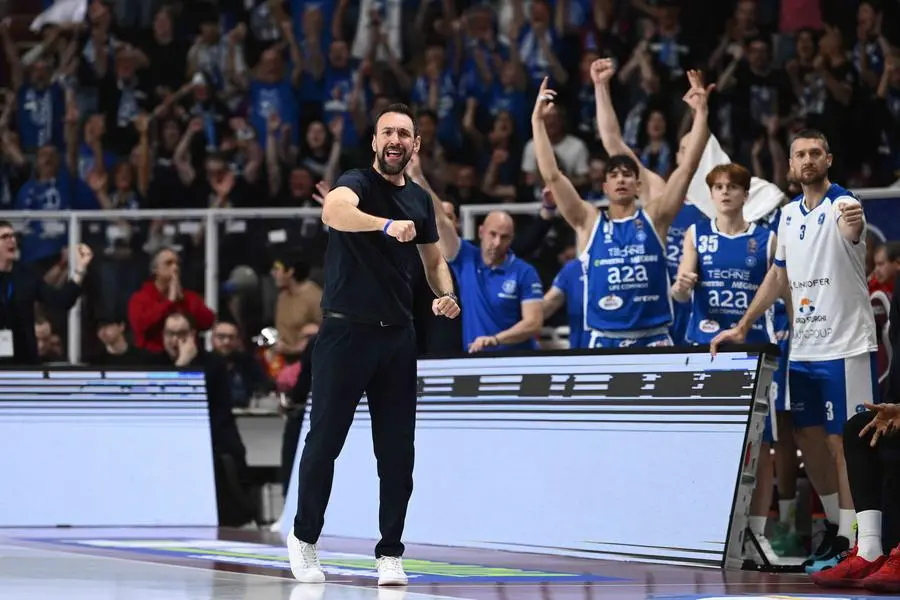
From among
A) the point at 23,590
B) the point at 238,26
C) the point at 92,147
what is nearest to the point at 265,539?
the point at 23,590

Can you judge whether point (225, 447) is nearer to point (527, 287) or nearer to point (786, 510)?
point (527, 287)

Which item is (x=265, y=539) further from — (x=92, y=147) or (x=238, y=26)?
(x=238, y=26)

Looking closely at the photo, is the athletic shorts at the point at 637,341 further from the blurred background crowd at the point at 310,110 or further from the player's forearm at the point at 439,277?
the blurred background crowd at the point at 310,110

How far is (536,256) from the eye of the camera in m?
12.4

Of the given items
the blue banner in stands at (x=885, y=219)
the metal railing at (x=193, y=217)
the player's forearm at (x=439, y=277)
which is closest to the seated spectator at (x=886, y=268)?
the blue banner in stands at (x=885, y=219)

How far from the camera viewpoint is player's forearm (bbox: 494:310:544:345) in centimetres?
1031

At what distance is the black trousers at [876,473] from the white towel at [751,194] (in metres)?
2.81

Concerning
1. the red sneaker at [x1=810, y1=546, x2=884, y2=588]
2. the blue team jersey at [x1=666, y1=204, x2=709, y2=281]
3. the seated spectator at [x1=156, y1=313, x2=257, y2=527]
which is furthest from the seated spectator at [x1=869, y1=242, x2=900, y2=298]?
the seated spectator at [x1=156, y1=313, x2=257, y2=527]

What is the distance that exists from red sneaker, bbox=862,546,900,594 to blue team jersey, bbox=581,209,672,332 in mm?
2790

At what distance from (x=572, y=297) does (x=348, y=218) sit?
4.14 meters

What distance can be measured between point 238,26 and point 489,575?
38.9 feet

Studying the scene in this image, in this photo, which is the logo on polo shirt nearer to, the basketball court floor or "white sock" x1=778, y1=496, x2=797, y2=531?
the basketball court floor

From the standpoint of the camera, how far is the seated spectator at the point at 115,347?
12.6m

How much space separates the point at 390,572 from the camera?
710 centimetres
